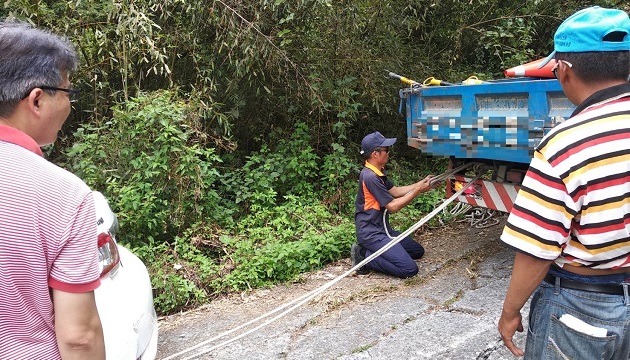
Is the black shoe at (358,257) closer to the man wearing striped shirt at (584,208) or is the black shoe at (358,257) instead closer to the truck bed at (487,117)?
the truck bed at (487,117)

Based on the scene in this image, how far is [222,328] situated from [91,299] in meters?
2.67

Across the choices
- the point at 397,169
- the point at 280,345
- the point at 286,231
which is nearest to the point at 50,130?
the point at 280,345

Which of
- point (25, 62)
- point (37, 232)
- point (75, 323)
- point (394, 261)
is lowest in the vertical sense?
point (394, 261)

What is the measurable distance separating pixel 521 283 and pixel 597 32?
80cm

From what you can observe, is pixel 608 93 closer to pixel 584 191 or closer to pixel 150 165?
pixel 584 191

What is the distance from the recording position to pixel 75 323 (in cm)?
137

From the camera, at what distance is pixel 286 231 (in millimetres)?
5410

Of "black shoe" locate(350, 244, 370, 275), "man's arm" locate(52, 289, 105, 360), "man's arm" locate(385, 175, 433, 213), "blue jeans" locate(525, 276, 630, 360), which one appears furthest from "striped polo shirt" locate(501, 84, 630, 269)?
"black shoe" locate(350, 244, 370, 275)

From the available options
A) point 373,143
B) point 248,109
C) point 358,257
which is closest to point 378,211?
point 358,257

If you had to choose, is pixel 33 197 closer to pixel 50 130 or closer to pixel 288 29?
pixel 50 130

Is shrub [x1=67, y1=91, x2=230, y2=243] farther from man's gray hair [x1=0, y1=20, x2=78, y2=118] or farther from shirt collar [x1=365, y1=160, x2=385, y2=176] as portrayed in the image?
man's gray hair [x1=0, y1=20, x2=78, y2=118]

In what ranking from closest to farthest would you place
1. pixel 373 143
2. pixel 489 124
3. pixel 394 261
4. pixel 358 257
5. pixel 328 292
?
pixel 489 124 → pixel 328 292 → pixel 394 261 → pixel 373 143 → pixel 358 257

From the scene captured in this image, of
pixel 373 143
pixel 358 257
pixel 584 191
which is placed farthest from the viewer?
pixel 358 257

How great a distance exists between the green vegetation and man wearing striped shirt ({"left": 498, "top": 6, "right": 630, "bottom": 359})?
325 cm
